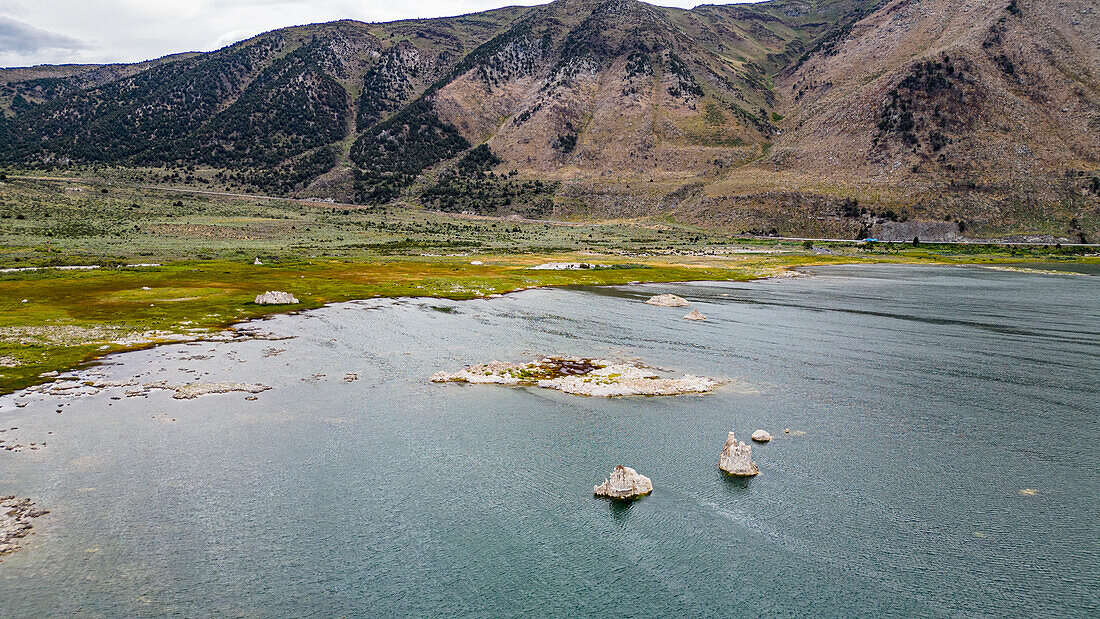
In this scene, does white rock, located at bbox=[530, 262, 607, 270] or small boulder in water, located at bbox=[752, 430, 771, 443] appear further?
white rock, located at bbox=[530, 262, 607, 270]

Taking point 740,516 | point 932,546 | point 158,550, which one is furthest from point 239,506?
point 932,546

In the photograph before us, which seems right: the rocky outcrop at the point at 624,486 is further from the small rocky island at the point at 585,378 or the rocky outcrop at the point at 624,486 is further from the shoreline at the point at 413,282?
the shoreline at the point at 413,282

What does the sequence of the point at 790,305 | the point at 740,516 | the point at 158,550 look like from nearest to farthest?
the point at 158,550 → the point at 740,516 → the point at 790,305

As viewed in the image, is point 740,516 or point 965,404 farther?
point 965,404

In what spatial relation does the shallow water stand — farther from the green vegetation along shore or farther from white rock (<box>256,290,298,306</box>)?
white rock (<box>256,290,298,306</box>)

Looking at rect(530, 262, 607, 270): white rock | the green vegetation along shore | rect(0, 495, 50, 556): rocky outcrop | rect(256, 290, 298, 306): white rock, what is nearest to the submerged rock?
the green vegetation along shore

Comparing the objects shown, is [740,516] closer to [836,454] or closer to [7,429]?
[836,454]

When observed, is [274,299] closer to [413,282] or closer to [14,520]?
[413,282]
